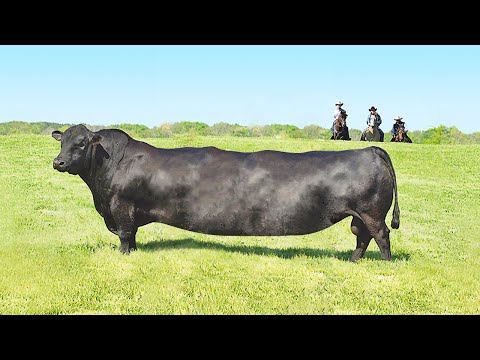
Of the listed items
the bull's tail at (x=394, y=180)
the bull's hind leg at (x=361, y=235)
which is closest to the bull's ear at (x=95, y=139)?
the bull's hind leg at (x=361, y=235)

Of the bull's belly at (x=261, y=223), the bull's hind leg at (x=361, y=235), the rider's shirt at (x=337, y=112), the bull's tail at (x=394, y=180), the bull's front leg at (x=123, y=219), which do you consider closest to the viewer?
the bull's belly at (x=261, y=223)

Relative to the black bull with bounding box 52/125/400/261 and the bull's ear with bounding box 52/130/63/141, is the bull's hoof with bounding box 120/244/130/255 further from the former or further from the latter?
the bull's ear with bounding box 52/130/63/141

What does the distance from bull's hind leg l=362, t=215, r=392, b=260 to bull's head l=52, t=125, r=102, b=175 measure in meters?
4.36

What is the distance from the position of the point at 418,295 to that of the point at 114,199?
15.7ft

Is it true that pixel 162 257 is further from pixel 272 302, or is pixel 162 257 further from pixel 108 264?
pixel 272 302

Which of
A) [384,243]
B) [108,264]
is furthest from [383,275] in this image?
[108,264]

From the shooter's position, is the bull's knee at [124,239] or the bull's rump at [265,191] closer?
the bull's rump at [265,191]

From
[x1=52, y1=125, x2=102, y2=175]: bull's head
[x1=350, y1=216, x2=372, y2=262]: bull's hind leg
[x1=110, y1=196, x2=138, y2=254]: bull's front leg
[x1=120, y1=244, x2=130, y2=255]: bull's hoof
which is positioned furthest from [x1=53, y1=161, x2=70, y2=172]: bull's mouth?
[x1=350, y1=216, x2=372, y2=262]: bull's hind leg

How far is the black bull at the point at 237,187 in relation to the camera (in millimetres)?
7867

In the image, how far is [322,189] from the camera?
791 cm

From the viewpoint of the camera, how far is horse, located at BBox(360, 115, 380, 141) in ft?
95.3

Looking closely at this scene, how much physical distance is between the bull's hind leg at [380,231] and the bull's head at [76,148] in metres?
4.36

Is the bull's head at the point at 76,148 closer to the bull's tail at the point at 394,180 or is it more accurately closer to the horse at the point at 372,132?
the bull's tail at the point at 394,180

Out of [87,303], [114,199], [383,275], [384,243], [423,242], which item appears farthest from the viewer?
[423,242]
